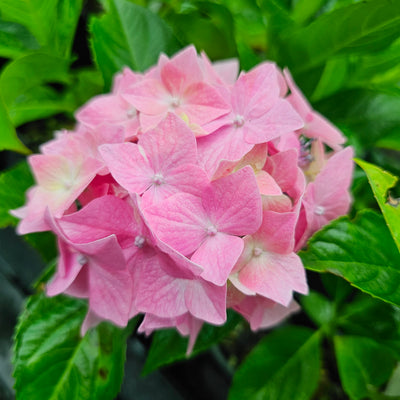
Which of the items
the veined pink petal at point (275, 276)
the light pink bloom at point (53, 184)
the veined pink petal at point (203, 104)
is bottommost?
the veined pink petal at point (275, 276)

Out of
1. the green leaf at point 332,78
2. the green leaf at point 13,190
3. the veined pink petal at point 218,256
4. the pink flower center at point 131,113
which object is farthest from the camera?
the green leaf at point 332,78

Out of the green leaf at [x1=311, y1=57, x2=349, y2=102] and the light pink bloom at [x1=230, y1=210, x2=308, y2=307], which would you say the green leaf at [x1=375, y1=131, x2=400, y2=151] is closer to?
the green leaf at [x1=311, y1=57, x2=349, y2=102]

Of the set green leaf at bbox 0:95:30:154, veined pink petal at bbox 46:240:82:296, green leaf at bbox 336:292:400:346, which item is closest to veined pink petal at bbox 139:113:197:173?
veined pink petal at bbox 46:240:82:296

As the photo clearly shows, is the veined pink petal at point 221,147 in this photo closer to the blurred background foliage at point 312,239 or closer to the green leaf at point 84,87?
the blurred background foliage at point 312,239

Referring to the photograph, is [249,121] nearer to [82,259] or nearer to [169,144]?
[169,144]

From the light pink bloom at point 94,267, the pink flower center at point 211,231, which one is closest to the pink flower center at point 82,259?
the light pink bloom at point 94,267

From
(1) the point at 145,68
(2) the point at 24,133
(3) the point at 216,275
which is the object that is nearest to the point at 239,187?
(3) the point at 216,275
